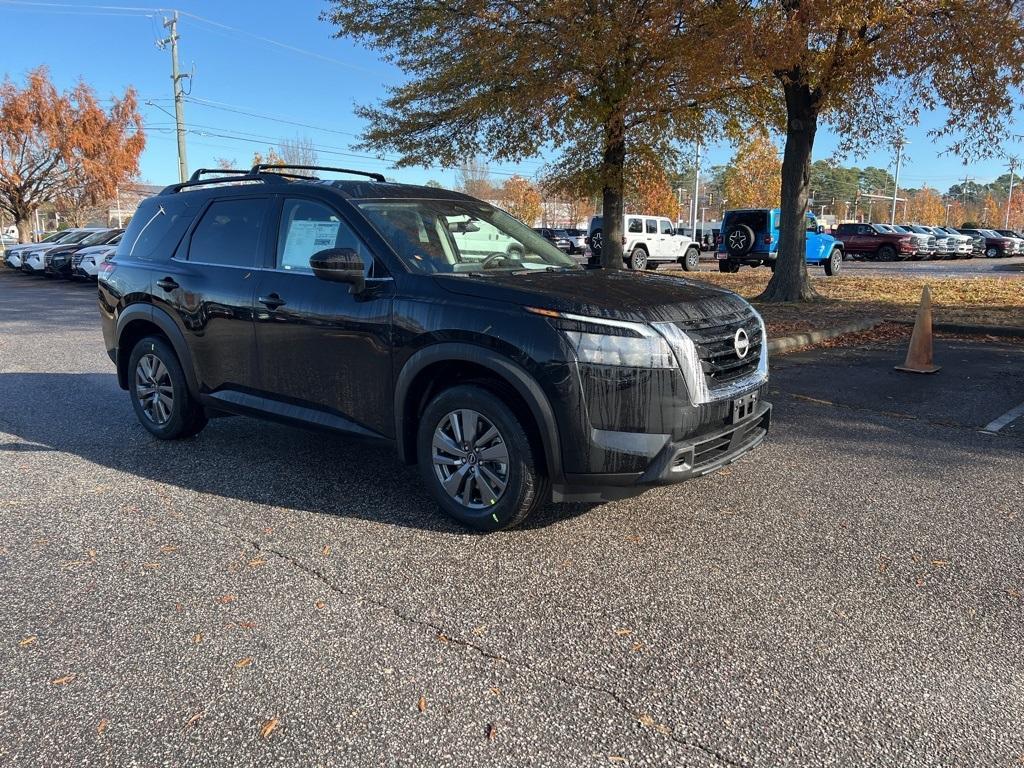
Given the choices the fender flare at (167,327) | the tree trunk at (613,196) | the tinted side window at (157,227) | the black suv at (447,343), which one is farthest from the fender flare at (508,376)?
the tree trunk at (613,196)

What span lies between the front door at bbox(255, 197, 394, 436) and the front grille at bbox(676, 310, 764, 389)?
5.48 feet

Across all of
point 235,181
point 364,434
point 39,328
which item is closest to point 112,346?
point 235,181

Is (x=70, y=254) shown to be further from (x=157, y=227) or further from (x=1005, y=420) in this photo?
(x=1005, y=420)

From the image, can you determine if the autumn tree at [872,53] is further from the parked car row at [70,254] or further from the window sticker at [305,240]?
the parked car row at [70,254]

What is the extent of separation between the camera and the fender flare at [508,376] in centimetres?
371

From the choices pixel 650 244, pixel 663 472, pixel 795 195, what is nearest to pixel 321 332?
pixel 663 472

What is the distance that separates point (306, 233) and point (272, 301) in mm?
476

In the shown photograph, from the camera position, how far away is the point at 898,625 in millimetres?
3170

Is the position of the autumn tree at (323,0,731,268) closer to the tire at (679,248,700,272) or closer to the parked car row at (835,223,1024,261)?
the tire at (679,248,700,272)

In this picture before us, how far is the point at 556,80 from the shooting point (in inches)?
559

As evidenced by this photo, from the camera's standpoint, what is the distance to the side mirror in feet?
13.8

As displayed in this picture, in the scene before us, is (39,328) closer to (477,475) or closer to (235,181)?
(235,181)

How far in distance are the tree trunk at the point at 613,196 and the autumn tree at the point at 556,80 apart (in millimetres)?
26

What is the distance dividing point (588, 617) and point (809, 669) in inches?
34.5
